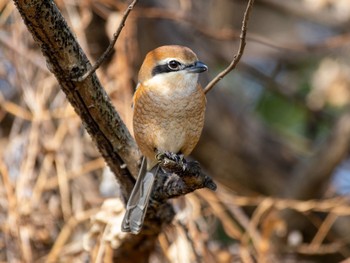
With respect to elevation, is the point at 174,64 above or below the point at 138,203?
above

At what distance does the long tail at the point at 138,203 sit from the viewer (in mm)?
2164

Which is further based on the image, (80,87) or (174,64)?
(174,64)

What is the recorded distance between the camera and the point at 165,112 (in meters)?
2.19

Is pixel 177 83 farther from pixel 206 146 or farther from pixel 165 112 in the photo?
pixel 206 146

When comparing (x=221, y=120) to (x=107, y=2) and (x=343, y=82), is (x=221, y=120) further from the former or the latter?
(x=107, y=2)

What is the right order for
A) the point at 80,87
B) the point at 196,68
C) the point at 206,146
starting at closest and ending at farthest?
the point at 80,87 < the point at 196,68 < the point at 206,146

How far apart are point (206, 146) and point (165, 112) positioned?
203cm

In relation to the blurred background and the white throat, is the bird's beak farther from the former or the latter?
the blurred background

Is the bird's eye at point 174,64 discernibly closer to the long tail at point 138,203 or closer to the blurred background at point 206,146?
the long tail at point 138,203

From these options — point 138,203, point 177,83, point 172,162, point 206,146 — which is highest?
point 177,83

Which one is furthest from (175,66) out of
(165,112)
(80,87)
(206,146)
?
(206,146)

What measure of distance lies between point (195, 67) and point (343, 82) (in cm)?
214

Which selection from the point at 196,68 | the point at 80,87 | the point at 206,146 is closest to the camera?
the point at 80,87

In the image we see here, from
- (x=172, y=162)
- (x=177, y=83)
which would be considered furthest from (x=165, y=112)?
(x=172, y=162)
